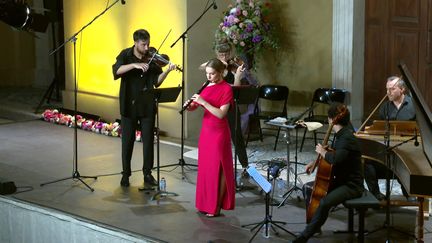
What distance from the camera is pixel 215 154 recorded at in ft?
22.7

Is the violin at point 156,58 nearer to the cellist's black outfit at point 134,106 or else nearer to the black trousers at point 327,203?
the cellist's black outfit at point 134,106

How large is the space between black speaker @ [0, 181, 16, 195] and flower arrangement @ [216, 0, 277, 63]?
3740 millimetres

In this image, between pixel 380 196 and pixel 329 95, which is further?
pixel 329 95

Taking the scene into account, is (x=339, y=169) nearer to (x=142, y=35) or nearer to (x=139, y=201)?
(x=139, y=201)

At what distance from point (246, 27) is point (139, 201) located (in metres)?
3.58

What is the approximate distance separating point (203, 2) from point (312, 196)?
17.6ft

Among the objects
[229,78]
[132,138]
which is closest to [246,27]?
[229,78]

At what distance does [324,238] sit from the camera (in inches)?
251

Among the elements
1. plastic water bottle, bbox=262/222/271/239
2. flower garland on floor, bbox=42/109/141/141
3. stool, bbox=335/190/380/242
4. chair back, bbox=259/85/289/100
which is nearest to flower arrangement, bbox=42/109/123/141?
flower garland on floor, bbox=42/109/141/141

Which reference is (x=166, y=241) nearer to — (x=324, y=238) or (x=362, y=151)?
(x=324, y=238)

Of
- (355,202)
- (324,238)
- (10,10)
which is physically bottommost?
(324,238)

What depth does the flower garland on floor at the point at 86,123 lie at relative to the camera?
11.0m

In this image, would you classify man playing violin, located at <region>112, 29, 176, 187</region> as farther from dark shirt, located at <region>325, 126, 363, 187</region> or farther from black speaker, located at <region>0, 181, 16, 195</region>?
dark shirt, located at <region>325, 126, 363, 187</region>

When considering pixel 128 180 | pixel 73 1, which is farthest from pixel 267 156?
pixel 73 1
